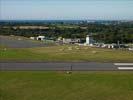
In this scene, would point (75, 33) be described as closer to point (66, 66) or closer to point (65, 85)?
point (66, 66)

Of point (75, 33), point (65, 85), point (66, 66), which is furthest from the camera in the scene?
point (75, 33)

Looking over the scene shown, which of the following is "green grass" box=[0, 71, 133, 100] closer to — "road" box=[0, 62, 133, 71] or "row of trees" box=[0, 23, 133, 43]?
"road" box=[0, 62, 133, 71]

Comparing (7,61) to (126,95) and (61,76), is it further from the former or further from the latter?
(126,95)

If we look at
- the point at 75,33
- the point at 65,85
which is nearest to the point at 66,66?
the point at 65,85

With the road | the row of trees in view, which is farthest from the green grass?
the row of trees

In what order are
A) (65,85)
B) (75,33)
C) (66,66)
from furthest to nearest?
(75,33) < (66,66) < (65,85)

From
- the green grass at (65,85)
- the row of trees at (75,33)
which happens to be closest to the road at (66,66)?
the green grass at (65,85)

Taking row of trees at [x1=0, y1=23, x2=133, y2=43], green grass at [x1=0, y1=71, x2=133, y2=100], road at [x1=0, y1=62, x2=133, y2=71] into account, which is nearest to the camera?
green grass at [x1=0, y1=71, x2=133, y2=100]
